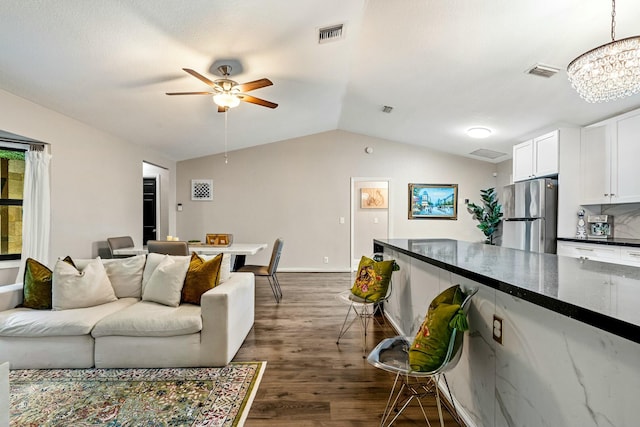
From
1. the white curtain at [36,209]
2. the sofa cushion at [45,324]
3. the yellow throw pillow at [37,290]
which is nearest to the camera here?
the sofa cushion at [45,324]

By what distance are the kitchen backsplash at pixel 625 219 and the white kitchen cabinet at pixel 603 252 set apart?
0.63 metres

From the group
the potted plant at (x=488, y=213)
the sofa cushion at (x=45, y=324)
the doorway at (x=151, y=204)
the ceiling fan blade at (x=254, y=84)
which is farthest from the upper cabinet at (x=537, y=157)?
the doorway at (x=151, y=204)

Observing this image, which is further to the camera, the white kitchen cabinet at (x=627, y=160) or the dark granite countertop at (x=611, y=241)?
the white kitchen cabinet at (x=627, y=160)

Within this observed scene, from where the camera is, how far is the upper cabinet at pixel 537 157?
12.8 feet

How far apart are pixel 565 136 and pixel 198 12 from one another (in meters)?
4.28

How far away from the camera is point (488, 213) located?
6.16 meters

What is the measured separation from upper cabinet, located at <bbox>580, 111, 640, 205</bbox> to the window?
258 inches

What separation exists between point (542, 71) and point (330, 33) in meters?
2.12

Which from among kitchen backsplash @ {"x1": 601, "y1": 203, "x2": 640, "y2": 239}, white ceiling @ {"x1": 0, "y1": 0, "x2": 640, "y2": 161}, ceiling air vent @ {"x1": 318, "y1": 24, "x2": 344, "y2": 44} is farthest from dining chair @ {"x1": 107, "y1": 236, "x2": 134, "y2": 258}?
kitchen backsplash @ {"x1": 601, "y1": 203, "x2": 640, "y2": 239}

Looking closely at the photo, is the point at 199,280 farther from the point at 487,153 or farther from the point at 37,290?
the point at 487,153

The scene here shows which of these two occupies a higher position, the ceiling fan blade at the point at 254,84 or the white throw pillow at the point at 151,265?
the ceiling fan blade at the point at 254,84

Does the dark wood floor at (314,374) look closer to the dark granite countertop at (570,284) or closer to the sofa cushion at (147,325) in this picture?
the sofa cushion at (147,325)

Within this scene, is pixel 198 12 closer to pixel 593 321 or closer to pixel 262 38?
pixel 262 38

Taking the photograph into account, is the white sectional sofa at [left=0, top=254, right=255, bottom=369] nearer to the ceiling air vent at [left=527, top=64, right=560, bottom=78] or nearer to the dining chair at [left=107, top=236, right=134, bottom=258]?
the dining chair at [left=107, top=236, right=134, bottom=258]
